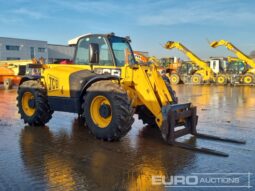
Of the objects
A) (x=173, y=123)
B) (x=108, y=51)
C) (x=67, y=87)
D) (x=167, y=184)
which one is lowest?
(x=167, y=184)

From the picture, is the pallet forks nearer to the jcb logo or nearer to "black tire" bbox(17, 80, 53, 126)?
the jcb logo

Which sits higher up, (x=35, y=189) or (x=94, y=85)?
(x=94, y=85)

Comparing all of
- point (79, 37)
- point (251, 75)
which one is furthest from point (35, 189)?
point (251, 75)

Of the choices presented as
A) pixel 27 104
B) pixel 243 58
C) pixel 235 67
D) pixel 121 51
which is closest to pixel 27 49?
pixel 235 67

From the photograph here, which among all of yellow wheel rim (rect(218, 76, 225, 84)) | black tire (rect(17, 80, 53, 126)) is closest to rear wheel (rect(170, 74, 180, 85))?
yellow wheel rim (rect(218, 76, 225, 84))

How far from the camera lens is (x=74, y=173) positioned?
5148mm

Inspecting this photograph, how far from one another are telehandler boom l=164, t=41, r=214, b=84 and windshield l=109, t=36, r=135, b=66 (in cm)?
2204

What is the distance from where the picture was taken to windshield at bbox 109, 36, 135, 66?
26.1 feet

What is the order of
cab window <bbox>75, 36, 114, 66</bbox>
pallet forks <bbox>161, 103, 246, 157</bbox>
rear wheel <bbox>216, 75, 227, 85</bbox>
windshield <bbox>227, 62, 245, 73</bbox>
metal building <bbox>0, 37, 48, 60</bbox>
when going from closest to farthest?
pallet forks <bbox>161, 103, 246, 157</bbox>, cab window <bbox>75, 36, 114, 66</bbox>, rear wheel <bbox>216, 75, 227, 85</bbox>, windshield <bbox>227, 62, 245, 73</bbox>, metal building <bbox>0, 37, 48, 60</bbox>

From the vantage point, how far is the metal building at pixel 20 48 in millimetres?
59969

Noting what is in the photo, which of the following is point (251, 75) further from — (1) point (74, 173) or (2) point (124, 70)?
(1) point (74, 173)

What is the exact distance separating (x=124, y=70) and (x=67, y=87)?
1.44m

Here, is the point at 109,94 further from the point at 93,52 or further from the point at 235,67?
the point at 235,67

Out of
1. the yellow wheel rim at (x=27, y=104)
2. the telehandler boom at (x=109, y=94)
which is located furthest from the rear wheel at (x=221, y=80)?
the yellow wheel rim at (x=27, y=104)
